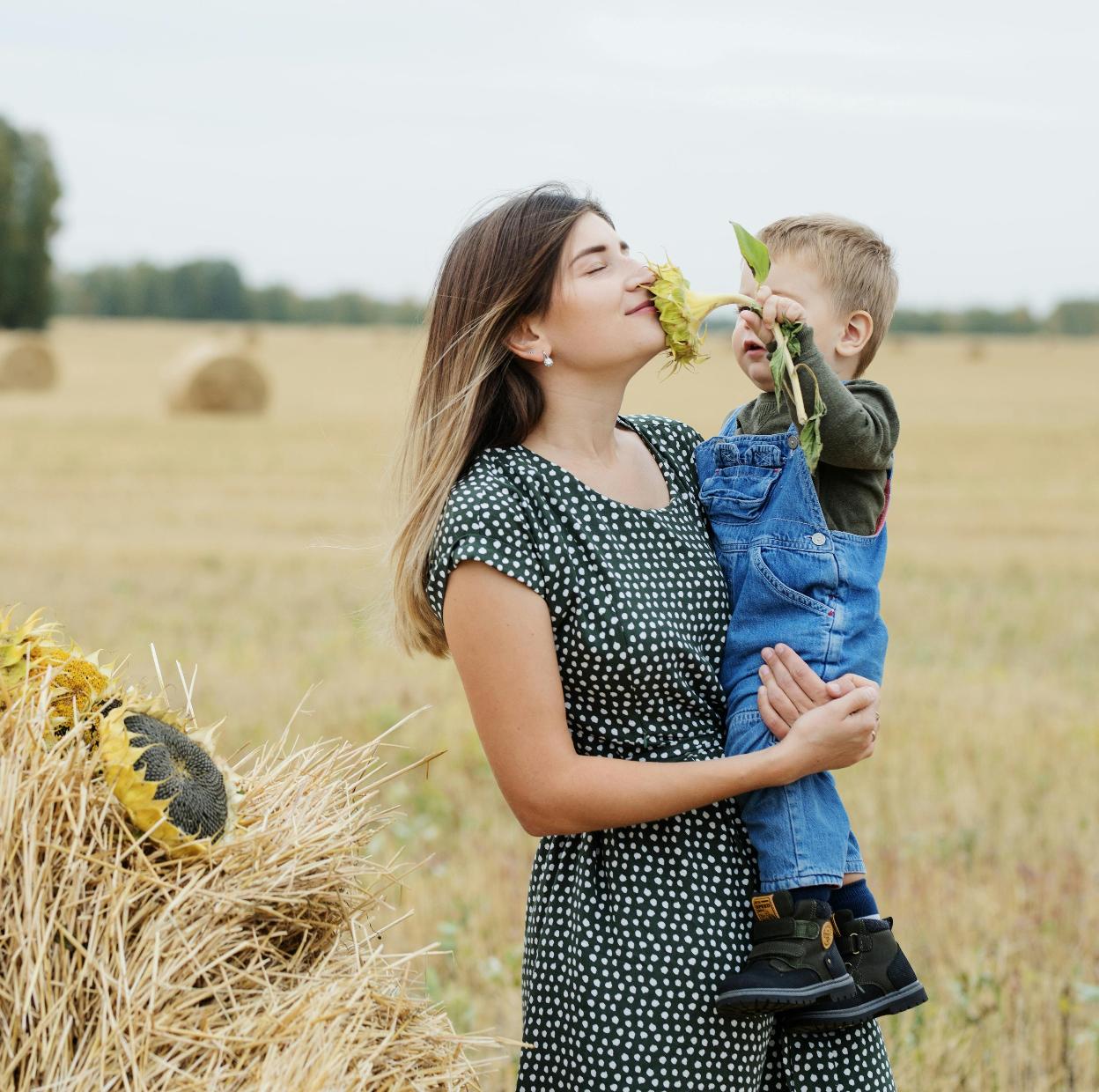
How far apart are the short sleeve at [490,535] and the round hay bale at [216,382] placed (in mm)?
25384

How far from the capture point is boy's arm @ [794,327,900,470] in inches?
99.9

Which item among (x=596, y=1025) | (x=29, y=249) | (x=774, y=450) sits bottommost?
(x=29, y=249)

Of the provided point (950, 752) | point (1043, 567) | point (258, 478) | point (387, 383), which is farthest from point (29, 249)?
point (950, 752)

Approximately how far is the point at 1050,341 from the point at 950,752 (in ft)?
167

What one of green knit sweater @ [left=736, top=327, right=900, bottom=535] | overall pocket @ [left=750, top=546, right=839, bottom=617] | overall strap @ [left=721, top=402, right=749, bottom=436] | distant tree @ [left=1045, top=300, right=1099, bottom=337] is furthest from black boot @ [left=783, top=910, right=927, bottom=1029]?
distant tree @ [left=1045, top=300, right=1099, bottom=337]

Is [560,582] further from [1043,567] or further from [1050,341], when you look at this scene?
[1050,341]

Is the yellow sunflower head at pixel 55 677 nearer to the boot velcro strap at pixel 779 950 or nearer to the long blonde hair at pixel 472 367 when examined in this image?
the long blonde hair at pixel 472 367

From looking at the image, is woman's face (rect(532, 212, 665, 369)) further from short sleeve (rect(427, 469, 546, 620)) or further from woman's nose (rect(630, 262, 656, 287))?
short sleeve (rect(427, 469, 546, 620))

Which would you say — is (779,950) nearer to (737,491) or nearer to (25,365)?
(737,491)

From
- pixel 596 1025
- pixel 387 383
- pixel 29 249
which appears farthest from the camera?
pixel 29 249

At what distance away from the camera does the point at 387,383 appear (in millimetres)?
34094

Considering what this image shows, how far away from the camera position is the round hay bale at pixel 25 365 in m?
31.8

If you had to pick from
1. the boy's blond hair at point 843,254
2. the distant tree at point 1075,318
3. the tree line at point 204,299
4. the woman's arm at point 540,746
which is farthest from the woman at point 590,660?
the tree line at point 204,299

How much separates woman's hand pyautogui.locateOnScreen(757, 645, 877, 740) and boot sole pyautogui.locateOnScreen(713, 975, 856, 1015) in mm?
415
